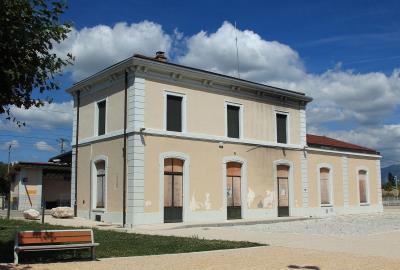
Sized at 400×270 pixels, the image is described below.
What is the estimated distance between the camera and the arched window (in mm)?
28688

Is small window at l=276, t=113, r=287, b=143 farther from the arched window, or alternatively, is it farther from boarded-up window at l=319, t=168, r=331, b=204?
the arched window

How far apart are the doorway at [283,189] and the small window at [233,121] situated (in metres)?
3.17

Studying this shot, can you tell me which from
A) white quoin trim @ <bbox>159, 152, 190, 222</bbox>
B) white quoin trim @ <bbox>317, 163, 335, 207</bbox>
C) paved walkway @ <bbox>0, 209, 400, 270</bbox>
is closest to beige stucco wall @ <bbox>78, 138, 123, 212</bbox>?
white quoin trim @ <bbox>159, 152, 190, 222</bbox>

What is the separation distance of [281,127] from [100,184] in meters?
9.23

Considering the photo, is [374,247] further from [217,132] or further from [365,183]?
[365,183]

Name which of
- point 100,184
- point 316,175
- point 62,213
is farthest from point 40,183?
point 316,175

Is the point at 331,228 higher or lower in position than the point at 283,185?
lower

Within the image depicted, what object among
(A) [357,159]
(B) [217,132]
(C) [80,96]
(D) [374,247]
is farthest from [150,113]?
(A) [357,159]

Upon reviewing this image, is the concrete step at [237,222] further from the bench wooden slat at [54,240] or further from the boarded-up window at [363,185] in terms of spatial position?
the bench wooden slat at [54,240]

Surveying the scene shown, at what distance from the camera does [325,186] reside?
A: 86.4 feet

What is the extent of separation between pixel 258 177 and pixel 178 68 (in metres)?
6.48

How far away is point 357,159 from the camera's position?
28.8m

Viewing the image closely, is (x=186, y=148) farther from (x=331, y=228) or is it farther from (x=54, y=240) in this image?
(x=54, y=240)

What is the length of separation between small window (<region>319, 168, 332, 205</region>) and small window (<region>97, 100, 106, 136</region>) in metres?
11.8
